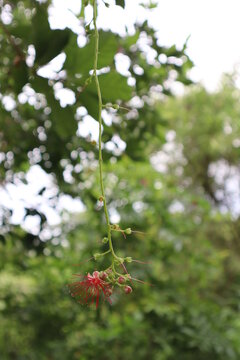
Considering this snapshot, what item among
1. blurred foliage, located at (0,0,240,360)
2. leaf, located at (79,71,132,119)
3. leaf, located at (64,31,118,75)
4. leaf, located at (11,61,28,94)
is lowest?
blurred foliage, located at (0,0,240,360)

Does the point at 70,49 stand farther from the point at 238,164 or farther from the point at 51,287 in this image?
the point at 238,164

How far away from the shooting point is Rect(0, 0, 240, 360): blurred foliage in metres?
0.85

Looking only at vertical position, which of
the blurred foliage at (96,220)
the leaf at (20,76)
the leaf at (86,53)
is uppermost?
the leaf at (86,53)

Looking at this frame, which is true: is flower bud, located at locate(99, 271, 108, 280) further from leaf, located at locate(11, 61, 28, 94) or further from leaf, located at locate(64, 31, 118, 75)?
leaf, located at locate(11, 61, 28, 94)

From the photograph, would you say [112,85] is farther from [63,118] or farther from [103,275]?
[103,275]

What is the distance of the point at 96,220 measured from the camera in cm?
211

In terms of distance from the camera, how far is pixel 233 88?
16.6 ft

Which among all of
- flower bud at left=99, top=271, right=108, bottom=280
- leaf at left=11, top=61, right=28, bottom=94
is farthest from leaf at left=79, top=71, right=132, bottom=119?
flower bud at left=99, top=271, right=108, bottom=280

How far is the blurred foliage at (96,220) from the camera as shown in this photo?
85 cm

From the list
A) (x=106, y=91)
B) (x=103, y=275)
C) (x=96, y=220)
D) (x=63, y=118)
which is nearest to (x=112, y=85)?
(x=106, y=91)

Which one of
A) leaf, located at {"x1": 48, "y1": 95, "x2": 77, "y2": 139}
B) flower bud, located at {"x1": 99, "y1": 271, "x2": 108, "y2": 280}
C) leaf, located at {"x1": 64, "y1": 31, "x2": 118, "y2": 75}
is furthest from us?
leaf, located at {"x1": 48, "y1": 95, "x2": 77, "y2": 139}

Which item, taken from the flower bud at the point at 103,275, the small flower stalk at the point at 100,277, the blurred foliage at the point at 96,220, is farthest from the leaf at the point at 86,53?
the flower bud at the point at 103,275

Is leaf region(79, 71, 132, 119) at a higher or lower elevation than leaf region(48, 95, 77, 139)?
higher

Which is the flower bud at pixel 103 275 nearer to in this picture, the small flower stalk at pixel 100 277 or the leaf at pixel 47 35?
the small flower stalk at pixel 100 277
